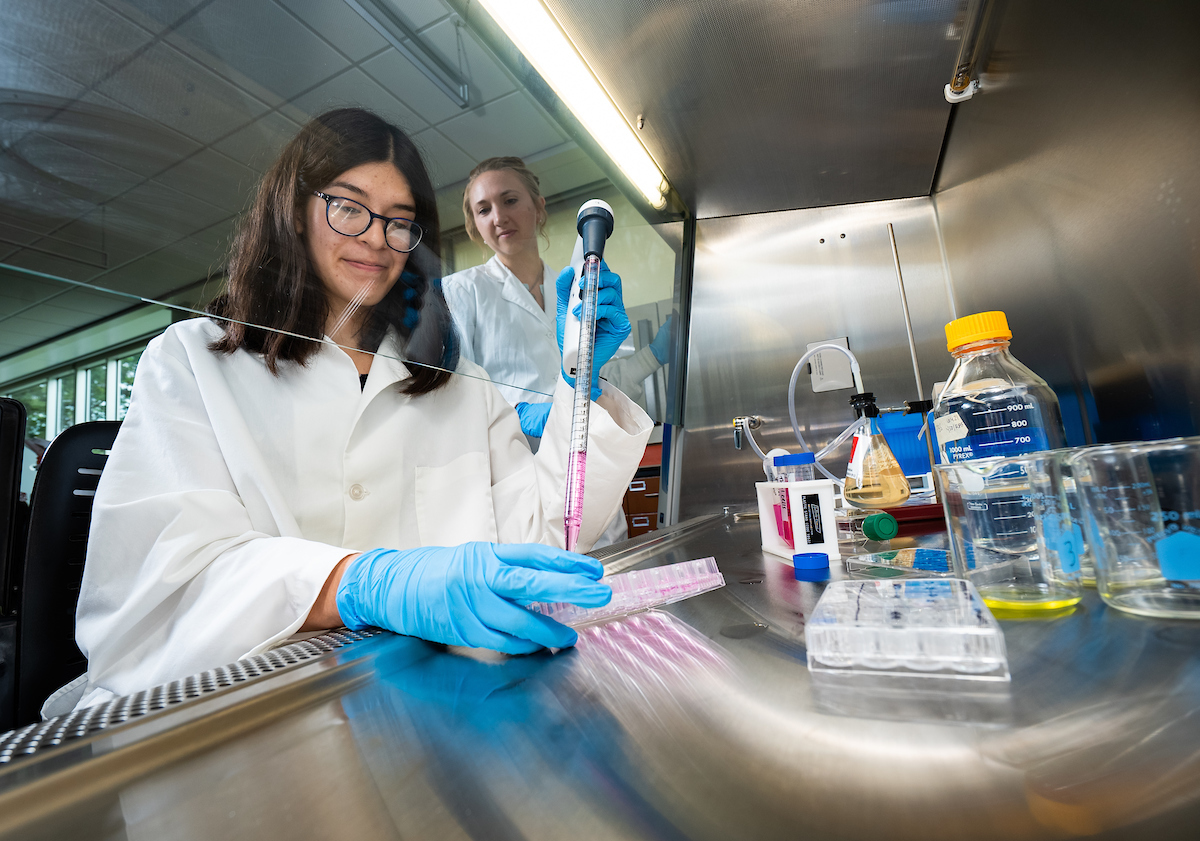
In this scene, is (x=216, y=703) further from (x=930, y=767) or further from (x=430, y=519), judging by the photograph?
(x=430, y=519)

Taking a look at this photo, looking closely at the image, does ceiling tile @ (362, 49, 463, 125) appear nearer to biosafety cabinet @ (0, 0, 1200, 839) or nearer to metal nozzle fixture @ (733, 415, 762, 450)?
biosafety cabinet @ (0, 0, 1200, 839)

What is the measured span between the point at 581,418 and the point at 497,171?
588 millimetres

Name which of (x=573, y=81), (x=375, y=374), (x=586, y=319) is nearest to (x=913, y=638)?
(x=586, y=319)

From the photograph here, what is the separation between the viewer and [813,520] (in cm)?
95

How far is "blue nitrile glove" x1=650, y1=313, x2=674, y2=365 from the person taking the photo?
6.64ft

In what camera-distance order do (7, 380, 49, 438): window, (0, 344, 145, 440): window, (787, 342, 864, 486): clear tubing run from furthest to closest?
(7, 380, 49, 438): window → (0, 344, 145, 440): window → (787, 342, 864, 486): clear tubing

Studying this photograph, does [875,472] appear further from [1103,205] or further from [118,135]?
[118,135]

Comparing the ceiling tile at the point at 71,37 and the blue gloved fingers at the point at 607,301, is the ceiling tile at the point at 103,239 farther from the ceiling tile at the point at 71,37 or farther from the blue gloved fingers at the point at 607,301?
the blue gloved fingers at the point at 607,301

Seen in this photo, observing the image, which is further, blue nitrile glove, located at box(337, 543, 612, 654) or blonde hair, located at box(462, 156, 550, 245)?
blonde hair, located at box(462, 156, 550, 245)

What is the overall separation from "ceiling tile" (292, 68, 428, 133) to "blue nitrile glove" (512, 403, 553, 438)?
3.04 ft

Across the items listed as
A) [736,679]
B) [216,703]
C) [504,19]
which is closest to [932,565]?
[736,679]

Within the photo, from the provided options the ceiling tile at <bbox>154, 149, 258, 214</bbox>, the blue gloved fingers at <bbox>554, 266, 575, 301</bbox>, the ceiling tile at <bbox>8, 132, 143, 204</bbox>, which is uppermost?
the blue gloved fingers at <bbox>554, 266, 575, 301</bbox>

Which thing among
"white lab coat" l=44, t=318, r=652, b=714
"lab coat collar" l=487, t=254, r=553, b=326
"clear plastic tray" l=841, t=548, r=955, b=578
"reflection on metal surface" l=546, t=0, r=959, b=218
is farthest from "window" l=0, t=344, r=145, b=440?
"clear plastic tray" l=841, t=548, r=955, b=578

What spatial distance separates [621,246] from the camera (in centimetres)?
177
